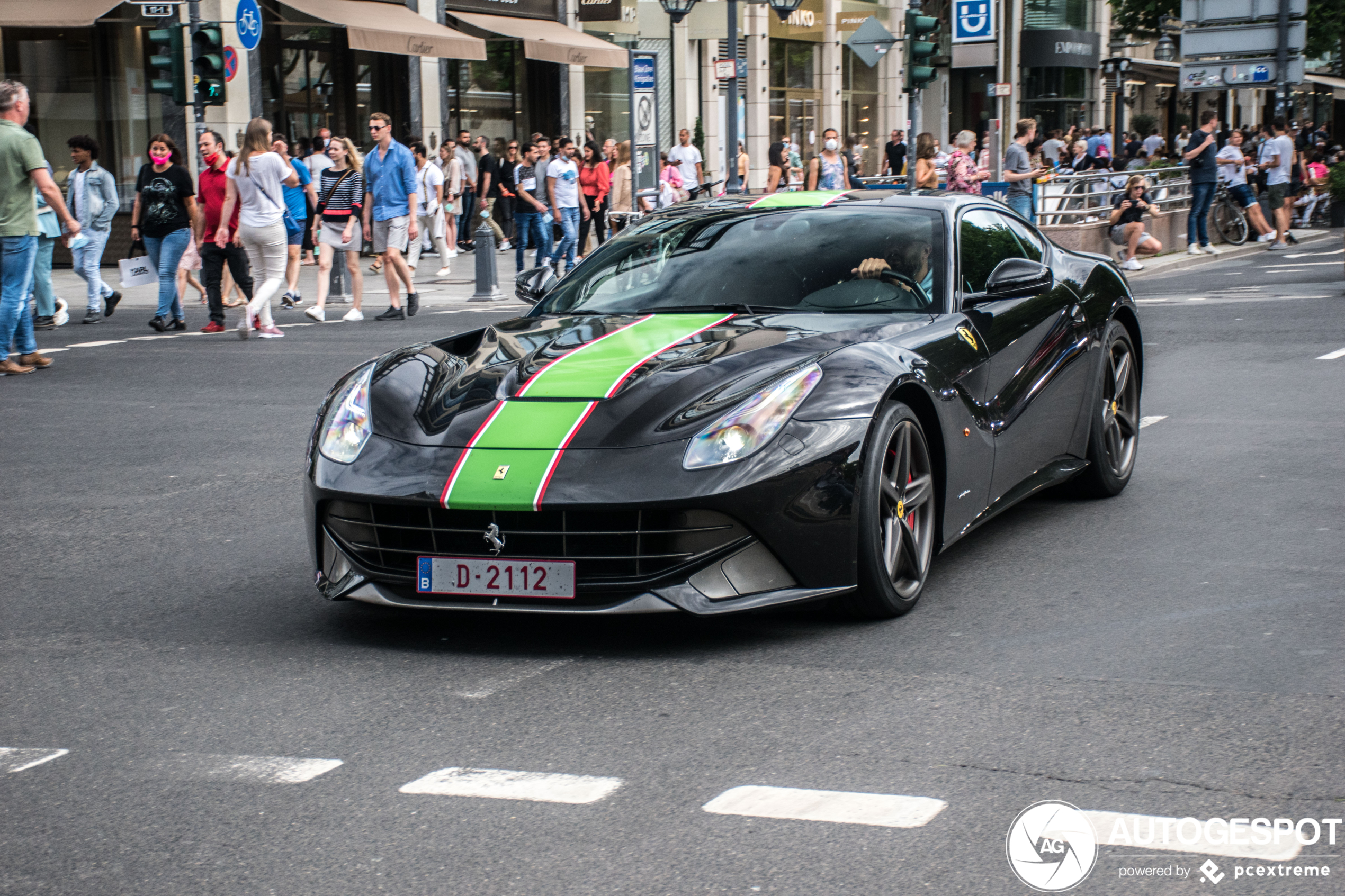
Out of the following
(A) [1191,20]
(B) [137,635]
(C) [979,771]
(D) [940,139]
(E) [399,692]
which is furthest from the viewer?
Answer: (D) [940,139]

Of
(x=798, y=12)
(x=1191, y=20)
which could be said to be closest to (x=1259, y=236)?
(x=1191, y=20)

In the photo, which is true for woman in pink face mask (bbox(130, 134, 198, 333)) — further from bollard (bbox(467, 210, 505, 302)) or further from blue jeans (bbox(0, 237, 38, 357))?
bollard (bbox(467, 210, 505, 302))

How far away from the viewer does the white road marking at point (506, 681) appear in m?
4.52

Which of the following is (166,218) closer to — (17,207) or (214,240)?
(214,240)

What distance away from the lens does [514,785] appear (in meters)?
3.80

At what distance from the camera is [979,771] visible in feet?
12.6

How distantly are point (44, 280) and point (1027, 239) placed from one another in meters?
11.8

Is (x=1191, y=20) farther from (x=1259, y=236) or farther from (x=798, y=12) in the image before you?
(x=798, y=12)

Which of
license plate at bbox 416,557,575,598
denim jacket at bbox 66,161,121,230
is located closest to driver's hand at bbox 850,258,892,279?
license plate at bbox 416,557,575,598

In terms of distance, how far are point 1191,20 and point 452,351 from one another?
93.8 ft

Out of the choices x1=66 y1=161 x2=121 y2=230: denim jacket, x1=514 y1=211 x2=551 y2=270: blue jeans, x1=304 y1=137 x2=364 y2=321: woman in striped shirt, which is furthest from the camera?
x1=514 y1=211 x2=551 y2=270: blue jeans

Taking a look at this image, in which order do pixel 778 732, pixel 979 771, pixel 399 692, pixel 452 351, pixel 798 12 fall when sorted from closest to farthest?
1. pixel 979 771
2. pixel 778 732
3. pixel 399 692
4. pixel 452 351
5. pixel 798 12

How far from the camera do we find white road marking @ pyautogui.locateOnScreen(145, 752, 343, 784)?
12.8 feet

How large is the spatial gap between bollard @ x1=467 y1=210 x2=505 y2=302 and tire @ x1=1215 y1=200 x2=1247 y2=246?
40.8 ft
